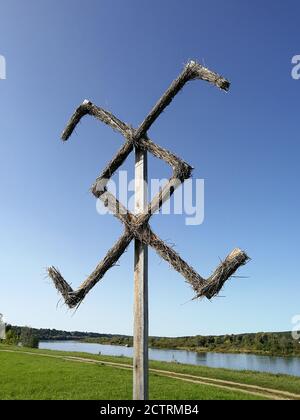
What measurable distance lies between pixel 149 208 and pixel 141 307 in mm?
1204

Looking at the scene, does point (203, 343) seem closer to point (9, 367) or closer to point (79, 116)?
point (9, 367)

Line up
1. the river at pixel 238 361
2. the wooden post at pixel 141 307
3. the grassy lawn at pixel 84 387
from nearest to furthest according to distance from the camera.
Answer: the wooden post at pixel 141 307 → the grassy lawn at pixel 84 387 → the river at pixel 238 361

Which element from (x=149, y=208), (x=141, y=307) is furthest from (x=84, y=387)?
(x=149, y=208)

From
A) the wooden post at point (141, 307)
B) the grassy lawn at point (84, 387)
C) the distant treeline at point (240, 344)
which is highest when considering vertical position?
the wooden post at point (141, 307)

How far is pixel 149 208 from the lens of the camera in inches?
207

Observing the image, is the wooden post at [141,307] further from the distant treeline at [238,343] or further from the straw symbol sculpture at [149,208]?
the distant treeline at [238,343]

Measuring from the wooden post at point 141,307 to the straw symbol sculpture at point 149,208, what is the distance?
178mm

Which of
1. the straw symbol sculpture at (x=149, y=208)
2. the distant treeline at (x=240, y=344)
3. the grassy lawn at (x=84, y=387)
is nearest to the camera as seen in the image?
the straw symbol sculpture at (x=149, y=208)

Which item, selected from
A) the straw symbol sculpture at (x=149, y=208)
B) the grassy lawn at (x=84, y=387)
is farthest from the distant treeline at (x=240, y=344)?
the straw symbol sculpture at (x=149, y=208)

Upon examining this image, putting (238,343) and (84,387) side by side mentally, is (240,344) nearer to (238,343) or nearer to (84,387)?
(238,343)

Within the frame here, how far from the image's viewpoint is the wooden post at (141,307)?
16.9ft

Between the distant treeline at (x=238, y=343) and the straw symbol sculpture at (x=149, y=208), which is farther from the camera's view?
the distant treeline at (x=238, y=343)

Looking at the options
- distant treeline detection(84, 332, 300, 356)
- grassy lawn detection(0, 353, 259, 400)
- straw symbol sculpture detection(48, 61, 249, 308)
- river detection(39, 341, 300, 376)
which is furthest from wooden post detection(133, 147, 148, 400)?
distant treeline detection(84, 332, 300, 356)

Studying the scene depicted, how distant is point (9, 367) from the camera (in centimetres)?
3083
